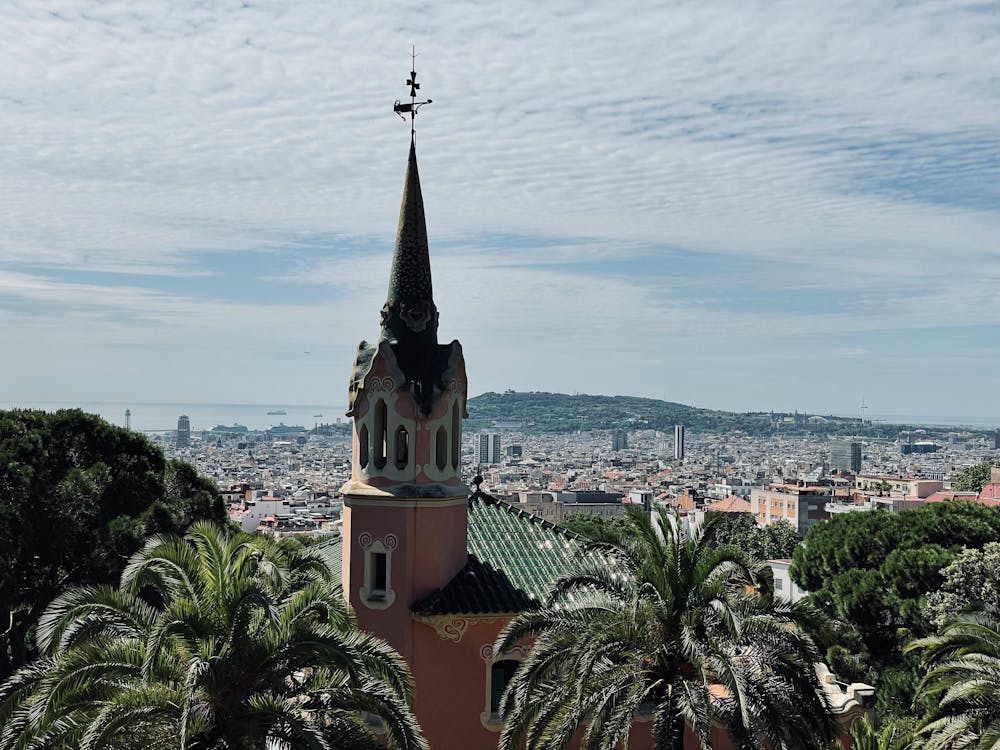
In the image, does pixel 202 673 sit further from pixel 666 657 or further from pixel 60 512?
pixel 60 512

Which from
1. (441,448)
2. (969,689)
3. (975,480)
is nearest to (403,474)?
(441,448)

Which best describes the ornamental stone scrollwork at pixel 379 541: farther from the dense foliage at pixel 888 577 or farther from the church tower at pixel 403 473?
the dense foliage at pixel 888 577

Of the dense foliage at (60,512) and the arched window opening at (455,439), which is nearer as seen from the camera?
the arched window opening at (455,439)

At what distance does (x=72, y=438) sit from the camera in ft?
90.1

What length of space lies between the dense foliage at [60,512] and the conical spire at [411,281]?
8.95 metres

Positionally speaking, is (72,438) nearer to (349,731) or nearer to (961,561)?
(349,731)

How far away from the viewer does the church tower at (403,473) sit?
1947 cm

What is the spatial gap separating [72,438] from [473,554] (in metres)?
11.2

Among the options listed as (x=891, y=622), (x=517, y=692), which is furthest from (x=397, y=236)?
(x=891, y=622)

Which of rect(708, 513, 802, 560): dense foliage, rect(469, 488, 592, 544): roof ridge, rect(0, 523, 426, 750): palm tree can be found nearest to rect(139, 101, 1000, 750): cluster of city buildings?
rect(469, 488, 592, 544): roof ridge

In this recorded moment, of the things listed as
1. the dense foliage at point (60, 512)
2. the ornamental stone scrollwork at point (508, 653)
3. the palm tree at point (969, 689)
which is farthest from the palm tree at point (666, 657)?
the dense foliage at point (60, 512)

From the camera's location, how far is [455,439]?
20.4 m

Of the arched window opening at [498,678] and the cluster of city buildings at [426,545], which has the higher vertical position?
the cluster of city buildings at [426,545]

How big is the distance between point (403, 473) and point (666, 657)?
19.7ft
